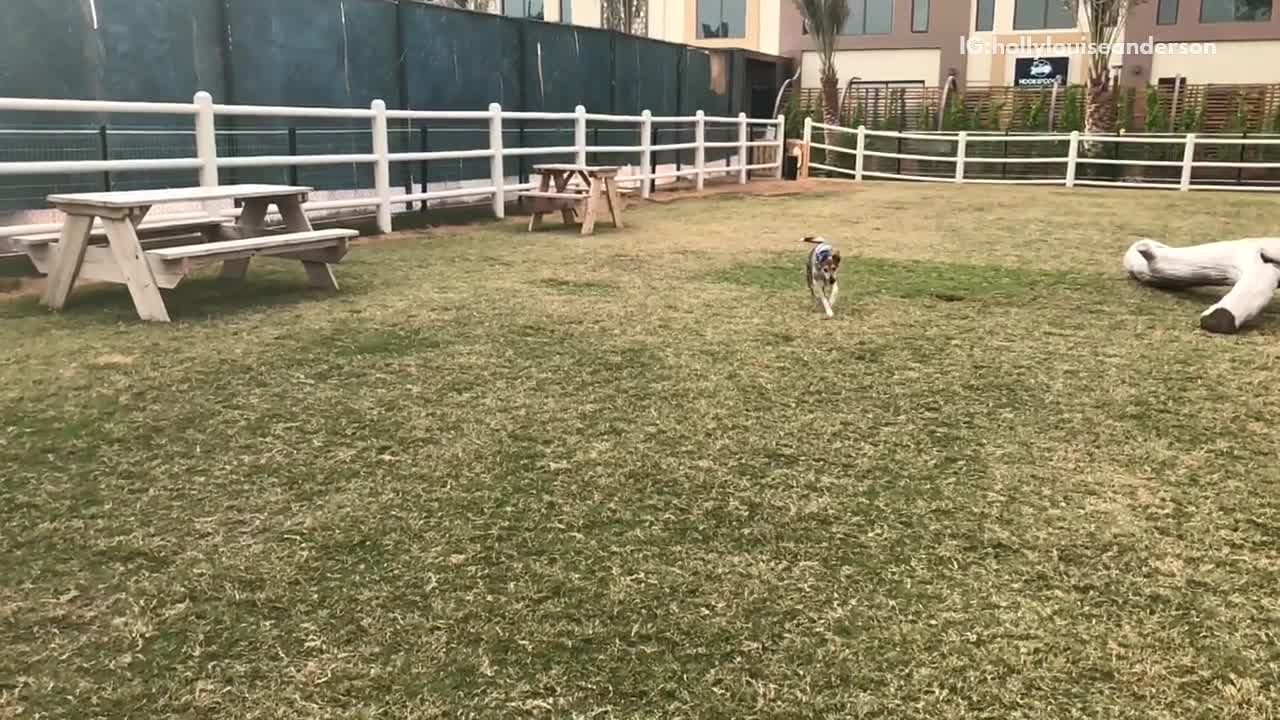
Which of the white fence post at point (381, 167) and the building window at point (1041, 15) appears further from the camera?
the building window at point (1041, 15)

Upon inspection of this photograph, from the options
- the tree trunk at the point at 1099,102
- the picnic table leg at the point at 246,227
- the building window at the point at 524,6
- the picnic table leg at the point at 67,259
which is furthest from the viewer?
the building window at the point at 524,6

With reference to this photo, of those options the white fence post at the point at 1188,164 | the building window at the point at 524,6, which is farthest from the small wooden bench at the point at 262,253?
the building window at the point at 524,6

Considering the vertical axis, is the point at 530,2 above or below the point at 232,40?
above

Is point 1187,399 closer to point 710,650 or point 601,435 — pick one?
point 601,435

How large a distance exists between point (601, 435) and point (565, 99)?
10821 millimetres

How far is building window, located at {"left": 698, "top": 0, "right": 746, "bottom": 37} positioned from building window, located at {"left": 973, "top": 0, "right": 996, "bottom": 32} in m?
6.85

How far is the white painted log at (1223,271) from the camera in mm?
4766

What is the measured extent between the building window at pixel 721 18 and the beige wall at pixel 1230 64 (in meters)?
11.6

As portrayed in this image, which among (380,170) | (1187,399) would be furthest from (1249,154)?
(1187,399)

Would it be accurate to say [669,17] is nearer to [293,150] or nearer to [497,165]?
[497,165]

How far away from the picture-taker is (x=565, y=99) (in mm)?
13383

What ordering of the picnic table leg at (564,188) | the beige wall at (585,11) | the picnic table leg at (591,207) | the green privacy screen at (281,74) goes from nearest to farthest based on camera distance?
1. the green privacy screen at (281,74)
2. the picnic table leg at (591,207)
3. the picnic table leg at (564,188)
4. the beige wall at (585,11)

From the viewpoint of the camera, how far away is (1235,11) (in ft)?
86.4

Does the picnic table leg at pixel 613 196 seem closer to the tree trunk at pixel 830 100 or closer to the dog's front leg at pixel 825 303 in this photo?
the dog's front leg at pixel 825 303
